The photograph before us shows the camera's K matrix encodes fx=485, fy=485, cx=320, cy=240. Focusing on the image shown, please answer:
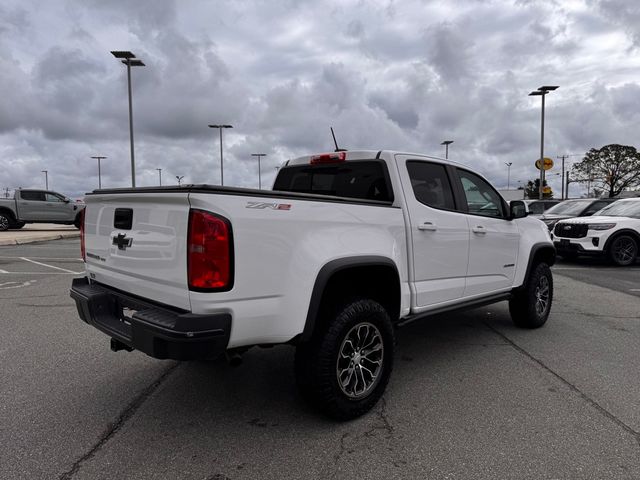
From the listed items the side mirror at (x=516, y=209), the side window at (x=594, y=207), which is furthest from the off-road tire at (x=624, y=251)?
the side mirror at (x=516, y=209)

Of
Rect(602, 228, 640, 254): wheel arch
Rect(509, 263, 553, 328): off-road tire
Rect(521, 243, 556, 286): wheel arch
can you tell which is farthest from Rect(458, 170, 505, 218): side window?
Rect(602, 228, 640, 254): wheel arch

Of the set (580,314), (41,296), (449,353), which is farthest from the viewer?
(41,296)

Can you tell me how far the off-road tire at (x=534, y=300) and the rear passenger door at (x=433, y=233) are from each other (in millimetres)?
1511

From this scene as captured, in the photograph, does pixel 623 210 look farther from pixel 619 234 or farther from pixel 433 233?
pixel 433 233

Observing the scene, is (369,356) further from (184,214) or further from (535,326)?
(535,326)

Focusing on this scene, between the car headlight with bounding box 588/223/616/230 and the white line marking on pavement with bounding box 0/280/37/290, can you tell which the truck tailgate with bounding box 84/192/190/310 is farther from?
the car headlight with bounding box 588/223/616/230

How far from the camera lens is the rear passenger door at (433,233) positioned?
3.81 meters

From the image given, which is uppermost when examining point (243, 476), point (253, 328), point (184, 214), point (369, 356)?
point (184, 214)

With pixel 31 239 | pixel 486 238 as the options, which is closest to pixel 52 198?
pixel 31 239

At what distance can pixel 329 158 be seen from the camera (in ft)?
14.2

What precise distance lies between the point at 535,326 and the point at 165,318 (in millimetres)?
4475

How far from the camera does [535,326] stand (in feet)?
18.3

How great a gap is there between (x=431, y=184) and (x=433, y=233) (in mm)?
516

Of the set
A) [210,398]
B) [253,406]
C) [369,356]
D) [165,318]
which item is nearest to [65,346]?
[210,398]
